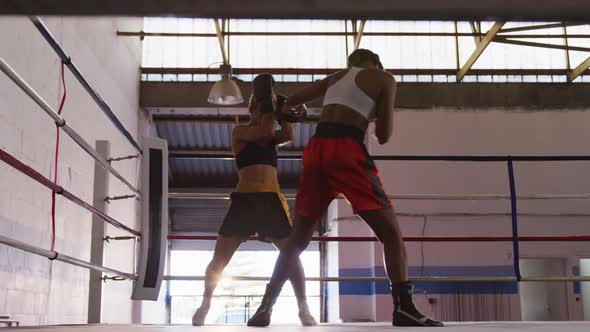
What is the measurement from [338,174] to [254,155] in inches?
26.9

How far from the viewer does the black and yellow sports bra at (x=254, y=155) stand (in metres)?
2.79

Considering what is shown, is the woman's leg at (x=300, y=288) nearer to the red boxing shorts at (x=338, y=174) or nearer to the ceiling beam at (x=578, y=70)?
the red boxing shorts at (x=338, y=174)

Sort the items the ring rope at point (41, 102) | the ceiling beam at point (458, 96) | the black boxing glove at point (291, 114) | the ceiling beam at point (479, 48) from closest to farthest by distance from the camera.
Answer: the ring rope at point (41, 102)
the black boxing glove at point (291, 114)
the ceiling beam at point (479, 48)
the ceiling beam at point (458, 96)

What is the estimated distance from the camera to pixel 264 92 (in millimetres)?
2789

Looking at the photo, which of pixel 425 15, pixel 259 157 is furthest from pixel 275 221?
pixel 425 15

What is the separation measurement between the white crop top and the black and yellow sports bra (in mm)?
581

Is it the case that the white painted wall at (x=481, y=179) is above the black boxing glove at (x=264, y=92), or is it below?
above

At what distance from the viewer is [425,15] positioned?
46 centimetres

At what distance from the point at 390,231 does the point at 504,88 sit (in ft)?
26.5

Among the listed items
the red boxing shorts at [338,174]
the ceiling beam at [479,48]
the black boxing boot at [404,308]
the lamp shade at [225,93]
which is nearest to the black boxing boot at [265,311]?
the red boxing shorts at [338,174]

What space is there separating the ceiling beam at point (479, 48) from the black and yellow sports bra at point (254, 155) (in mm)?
5760

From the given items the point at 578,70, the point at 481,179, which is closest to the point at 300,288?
the point at 481,179

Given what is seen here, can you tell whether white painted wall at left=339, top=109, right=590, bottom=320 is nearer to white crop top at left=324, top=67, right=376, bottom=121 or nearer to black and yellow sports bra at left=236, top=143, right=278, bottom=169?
black and yellow sports bra at left=236, top=143, right=278, bottom=169

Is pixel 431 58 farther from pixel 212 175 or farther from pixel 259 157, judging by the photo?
pixel 259 157
